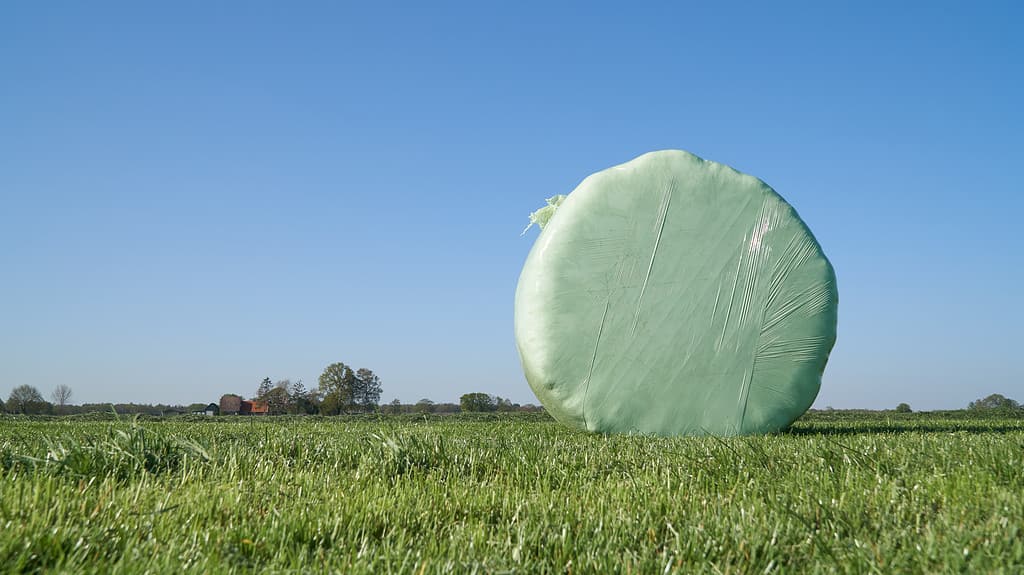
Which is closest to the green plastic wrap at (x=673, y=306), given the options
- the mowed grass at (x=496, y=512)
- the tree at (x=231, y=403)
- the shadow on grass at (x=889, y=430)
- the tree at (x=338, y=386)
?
the shadow on grass at (x=889, y=430)

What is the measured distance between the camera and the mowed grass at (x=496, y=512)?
72.2 inches

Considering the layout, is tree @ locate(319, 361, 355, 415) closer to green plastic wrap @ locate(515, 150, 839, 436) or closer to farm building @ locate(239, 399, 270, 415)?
farm building @ locate(239, 399, 270, 415)

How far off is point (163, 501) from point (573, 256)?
4.67 meters

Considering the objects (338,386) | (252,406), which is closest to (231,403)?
(252,406)

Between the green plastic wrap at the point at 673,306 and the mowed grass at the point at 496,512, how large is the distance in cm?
287

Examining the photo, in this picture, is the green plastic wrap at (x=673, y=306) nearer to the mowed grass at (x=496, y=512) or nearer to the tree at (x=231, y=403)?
the mowed grass at (x=496, y=512)

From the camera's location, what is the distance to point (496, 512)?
7.88 ft

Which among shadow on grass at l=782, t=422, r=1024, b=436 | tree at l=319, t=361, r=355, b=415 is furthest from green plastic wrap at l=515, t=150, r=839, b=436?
tree at l=319, t=361, r=355, b=415

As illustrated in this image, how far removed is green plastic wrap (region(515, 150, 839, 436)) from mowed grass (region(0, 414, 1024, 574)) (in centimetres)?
287

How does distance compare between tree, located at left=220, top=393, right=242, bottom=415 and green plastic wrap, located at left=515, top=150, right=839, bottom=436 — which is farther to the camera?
tree, located at left=220, top=393, right=242, bottom=415

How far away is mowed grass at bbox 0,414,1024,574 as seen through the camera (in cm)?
183

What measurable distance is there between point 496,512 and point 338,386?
40727 mm

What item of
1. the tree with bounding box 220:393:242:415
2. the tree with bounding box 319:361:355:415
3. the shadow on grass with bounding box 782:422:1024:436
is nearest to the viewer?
the shadow on grass with bounding box 782:422:1024:436

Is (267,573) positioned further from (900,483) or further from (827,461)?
(827,461)
